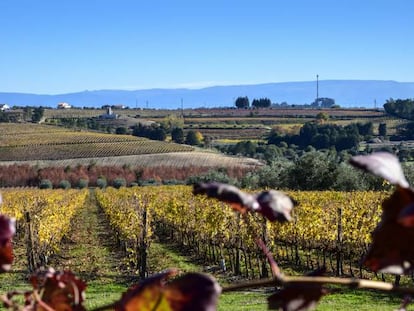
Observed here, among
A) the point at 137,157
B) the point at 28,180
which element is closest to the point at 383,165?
the point at 28,180

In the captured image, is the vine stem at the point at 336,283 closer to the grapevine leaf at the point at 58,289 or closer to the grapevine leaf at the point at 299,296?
the grapevine leaf at the point at 299,296

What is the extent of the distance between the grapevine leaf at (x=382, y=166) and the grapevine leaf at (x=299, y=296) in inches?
4.2

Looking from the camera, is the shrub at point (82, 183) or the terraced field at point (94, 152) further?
the terraced field at point (94, 152)

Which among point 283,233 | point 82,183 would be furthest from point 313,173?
point 82,183

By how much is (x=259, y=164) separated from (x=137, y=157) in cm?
1535

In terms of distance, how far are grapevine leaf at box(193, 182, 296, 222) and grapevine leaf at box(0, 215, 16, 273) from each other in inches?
6.8

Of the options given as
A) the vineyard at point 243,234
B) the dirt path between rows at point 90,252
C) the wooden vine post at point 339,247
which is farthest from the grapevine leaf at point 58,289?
the wooden vine post at point 339,247

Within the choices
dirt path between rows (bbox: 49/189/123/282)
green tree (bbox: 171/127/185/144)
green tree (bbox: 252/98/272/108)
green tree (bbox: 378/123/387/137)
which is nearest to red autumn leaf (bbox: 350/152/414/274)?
Answer: dirt path between rows (bbox: 49/189/123/282)

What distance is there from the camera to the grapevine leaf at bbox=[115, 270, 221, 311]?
1.62ft

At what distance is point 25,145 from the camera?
69.5m

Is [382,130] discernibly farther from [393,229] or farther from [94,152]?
[393,229]

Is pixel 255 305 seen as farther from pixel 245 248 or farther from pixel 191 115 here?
pixel 191 115

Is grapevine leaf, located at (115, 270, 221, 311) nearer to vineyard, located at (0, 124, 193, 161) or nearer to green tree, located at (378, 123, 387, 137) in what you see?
vineyard, located at (0, 124, 193, 161)

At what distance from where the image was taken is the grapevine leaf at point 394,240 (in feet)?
1.82
